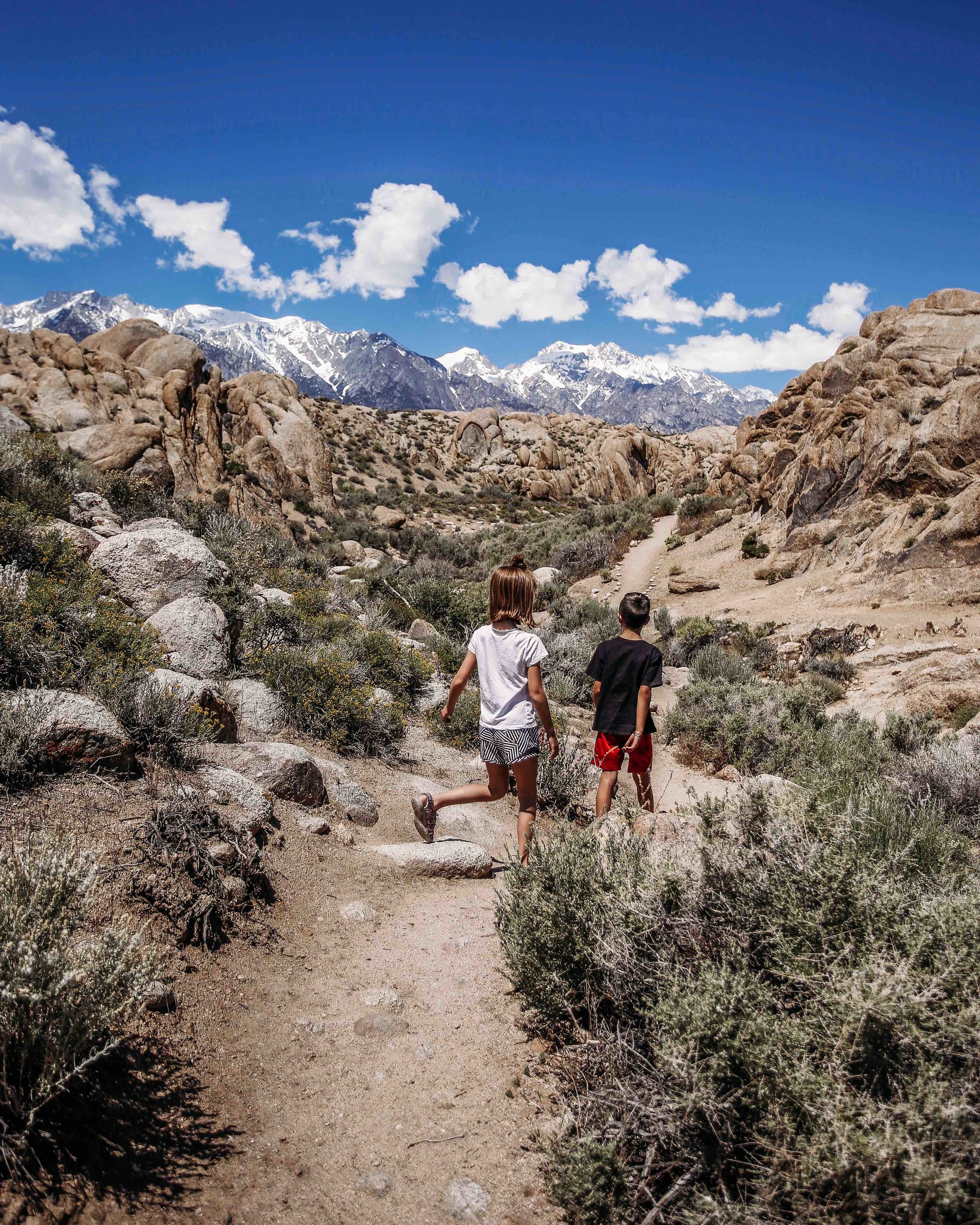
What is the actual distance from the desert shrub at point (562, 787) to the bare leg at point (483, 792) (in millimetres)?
1380

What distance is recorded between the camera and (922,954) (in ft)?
6.27

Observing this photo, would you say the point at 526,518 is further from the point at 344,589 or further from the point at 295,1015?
the point at 295,1015

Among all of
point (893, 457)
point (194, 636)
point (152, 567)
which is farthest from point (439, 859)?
point (893, 457)

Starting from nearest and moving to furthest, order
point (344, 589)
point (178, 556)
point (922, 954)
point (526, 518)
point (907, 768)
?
1. point (922, 954)
2. point (907, 768)
3. point (178, 556)
4. point (344, 589)
5. point (526, 518)

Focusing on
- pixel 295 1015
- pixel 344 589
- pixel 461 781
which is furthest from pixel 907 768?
pixel 344 589

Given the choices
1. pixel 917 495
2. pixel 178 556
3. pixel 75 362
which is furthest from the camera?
pixel 75 362

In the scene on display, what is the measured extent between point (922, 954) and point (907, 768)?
4.72 metres

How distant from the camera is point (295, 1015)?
2.95 meters

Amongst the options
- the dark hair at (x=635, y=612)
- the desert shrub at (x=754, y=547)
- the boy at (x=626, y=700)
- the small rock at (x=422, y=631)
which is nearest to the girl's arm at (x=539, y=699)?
the boy at (x=626, y=700)

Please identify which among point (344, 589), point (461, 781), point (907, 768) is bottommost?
point (461, 781)

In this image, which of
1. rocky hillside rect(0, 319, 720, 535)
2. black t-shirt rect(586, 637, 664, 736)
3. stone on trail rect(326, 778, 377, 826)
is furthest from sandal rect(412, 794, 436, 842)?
rocky hillside rect(0, 319, 720, 535)

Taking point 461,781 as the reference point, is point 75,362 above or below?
above

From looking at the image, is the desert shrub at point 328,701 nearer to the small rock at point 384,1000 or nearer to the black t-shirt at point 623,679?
the black t-shirt at point 623,679

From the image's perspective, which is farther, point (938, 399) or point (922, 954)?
point (938, 399)
